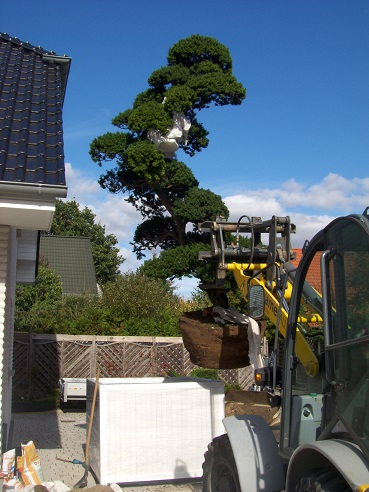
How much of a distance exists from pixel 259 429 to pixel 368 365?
5.69 feet

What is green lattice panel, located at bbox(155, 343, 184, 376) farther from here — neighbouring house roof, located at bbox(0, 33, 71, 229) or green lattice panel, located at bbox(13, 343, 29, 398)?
neighbouring house roof, located at bbox(0, 33, 71, 229)

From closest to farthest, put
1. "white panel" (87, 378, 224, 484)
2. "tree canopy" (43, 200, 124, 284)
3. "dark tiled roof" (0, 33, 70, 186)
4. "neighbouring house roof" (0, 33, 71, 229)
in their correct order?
"neighbouring house roof" (0, 33, 71, 229), "dark tiled roof" (0, 33, 70, 186), "white panel" (87, 378, 224, 484), "tree canopy" (43, 200, 124, 284)

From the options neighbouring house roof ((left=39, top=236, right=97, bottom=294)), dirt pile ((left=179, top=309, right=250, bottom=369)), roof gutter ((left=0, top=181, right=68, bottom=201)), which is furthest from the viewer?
neighbouring house roof ((left=39, top=236, right=97, bottom=294))

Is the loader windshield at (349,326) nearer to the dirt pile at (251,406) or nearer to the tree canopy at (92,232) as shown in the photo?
the dirt pile at (251,406)

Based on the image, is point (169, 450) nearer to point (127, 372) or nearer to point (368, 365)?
point (368, 365)

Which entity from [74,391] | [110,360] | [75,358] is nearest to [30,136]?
[74,391]

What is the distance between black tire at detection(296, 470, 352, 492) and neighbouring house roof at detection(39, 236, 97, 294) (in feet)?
97.9

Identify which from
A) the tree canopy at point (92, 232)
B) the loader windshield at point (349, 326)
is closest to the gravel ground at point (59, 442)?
the loader windshield at point (349, 326)

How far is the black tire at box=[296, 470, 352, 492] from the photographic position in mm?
3379

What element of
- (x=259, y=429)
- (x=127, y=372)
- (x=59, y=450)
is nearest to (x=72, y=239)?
(x=127, y=372)

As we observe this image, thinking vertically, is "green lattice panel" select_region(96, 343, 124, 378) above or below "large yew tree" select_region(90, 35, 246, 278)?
below

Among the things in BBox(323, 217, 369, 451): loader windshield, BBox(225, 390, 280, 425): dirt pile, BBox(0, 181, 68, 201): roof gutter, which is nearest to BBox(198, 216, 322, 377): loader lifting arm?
BBox(323, 217, 369, 451): loader windshield

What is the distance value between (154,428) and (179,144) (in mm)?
14208

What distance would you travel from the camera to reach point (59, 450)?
32.3ft
